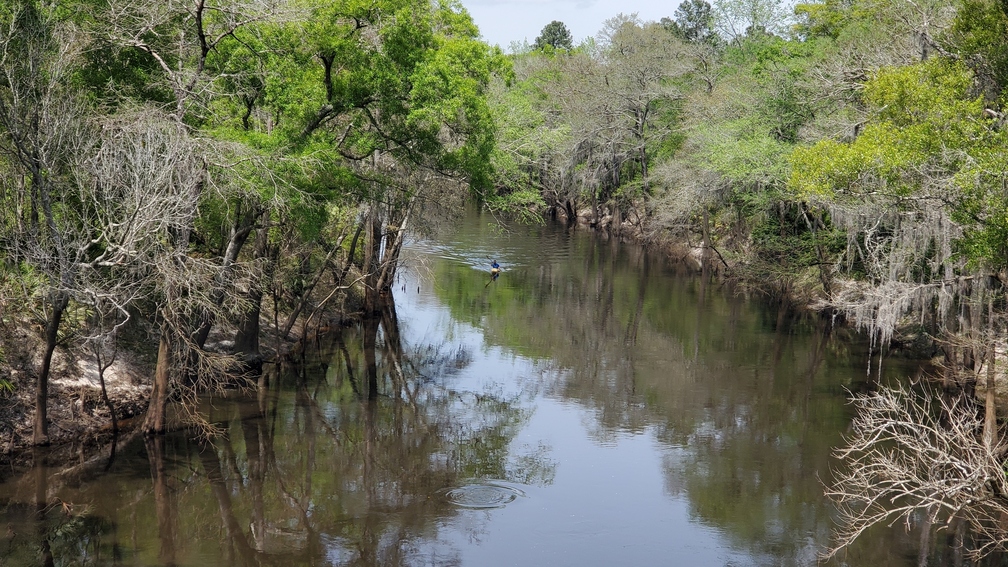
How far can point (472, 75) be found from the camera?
21.9m

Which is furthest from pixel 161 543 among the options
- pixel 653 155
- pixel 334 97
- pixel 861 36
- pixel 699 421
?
pixel 653 155

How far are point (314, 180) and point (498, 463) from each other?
22.9ft

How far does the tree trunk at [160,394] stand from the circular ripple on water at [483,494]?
20.0 feet

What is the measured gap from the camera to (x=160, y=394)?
1784 cm

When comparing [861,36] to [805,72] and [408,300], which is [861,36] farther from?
[408,300]

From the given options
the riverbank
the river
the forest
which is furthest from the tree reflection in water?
the forest

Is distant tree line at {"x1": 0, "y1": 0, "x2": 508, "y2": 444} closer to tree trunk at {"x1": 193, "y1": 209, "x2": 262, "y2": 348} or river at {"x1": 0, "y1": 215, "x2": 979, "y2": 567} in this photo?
tree trunk at {"x1": 193, "y1": 209, "x2": 262, "y2": 348}

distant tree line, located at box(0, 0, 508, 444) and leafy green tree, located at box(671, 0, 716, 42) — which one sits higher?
leafy green tree, located at box(671, 0, 716, 42)

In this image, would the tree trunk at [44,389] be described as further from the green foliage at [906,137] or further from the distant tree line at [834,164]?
the green foliage at [906,137]

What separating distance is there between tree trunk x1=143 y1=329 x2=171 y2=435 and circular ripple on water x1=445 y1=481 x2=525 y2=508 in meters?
6.10

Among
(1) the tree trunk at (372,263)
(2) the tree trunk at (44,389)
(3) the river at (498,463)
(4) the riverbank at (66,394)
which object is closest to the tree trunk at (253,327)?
(3) the river at (498,463)

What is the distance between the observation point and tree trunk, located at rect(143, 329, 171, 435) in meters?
17.5

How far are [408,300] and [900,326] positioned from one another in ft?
59.1

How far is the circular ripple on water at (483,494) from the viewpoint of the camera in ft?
53.1
